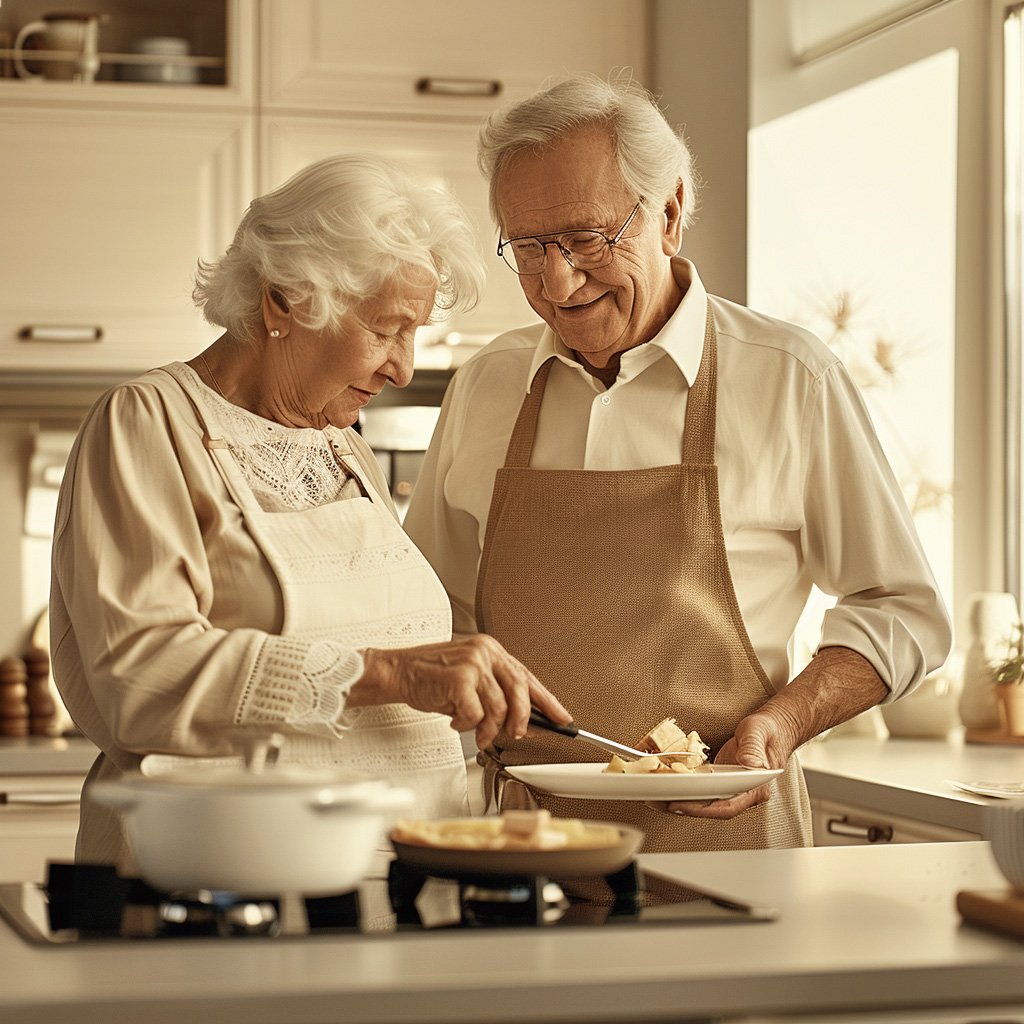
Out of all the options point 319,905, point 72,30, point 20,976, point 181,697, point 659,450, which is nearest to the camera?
point 20,976

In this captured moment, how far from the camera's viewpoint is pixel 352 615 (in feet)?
4.91

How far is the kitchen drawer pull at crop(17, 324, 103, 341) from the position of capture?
2.87m

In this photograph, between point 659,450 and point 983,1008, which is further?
point 659,450

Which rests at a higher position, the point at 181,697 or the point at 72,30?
the point at 72,30

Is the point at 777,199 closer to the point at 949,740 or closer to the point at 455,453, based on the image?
the point at 949,740

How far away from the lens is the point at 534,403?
1.93 m

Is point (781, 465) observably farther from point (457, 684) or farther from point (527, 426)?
point (457, 684)

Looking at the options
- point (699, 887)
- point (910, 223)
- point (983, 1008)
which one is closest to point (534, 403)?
point (699, 887)

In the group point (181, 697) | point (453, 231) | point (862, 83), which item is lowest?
point (181, 697)

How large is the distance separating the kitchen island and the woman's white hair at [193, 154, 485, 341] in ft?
2.53

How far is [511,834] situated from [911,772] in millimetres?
1389

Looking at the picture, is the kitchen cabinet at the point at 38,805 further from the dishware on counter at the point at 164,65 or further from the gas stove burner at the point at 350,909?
the gas stove burner at the point at 350,909

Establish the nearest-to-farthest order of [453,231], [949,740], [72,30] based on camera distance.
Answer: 1. [453,231]
2. [949,740]
3. [72,30]

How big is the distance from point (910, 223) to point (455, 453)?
141 cm
